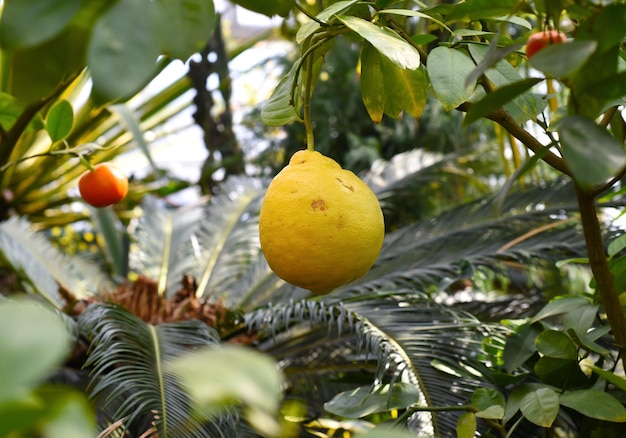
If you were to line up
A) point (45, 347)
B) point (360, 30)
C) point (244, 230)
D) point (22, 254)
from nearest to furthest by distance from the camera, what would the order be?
point (45, 347), point (360, 30), point (22, 254), point (244, 230)

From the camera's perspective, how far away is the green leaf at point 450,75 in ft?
1.67

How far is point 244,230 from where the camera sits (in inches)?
80.8

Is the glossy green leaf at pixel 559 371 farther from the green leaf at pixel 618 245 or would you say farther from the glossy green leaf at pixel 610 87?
the glossy green leaf at pixel 610 87

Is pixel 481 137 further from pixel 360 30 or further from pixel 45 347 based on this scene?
pixel 45 347

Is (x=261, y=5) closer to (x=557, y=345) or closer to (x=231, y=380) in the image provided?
(x=231, y=380)

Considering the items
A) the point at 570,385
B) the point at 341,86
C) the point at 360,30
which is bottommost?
the point at 341,86

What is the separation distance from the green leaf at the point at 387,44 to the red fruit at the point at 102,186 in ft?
1.40

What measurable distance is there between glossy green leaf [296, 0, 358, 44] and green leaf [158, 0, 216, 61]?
7.5 inches

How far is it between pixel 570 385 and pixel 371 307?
0.51m

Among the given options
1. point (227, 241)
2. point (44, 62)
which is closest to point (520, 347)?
point (44, 62)

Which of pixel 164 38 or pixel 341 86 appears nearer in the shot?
pixel 164 38

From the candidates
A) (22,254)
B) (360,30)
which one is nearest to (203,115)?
(22,254)

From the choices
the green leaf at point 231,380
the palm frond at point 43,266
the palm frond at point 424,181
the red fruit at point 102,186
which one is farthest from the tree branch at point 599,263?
the palm frond at point 43,266

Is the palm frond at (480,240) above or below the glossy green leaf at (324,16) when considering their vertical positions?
below
